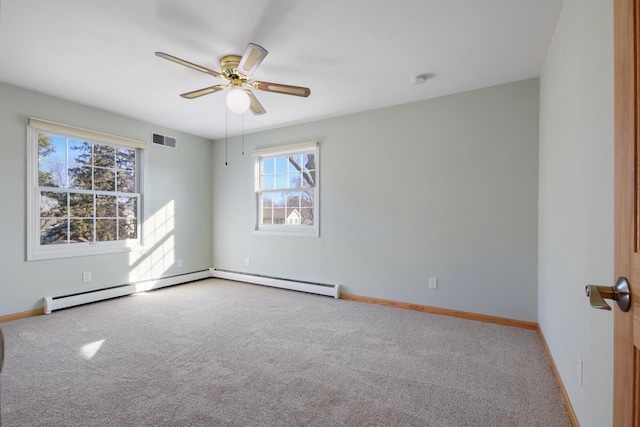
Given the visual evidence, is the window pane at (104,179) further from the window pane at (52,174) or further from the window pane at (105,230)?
the window pane at (105,230)

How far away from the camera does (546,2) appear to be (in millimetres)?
1916

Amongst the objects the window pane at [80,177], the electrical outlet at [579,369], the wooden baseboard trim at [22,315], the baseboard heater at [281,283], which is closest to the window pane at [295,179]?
the baseboard heater at [281,283]

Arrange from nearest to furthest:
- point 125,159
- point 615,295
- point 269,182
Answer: point 615,295 < point 125,159 < point 269,182

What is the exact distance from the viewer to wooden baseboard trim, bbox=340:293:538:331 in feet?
9.83

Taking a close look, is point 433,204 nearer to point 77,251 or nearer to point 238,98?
point 238,98

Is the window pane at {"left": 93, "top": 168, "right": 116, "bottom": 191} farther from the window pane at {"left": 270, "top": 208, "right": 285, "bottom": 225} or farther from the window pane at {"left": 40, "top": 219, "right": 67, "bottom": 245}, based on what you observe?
the window pane at {"left": 270, "top": 208, "right": 285, "bottom": 225}

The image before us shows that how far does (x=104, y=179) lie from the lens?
4.03m

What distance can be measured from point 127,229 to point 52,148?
1.30 meters

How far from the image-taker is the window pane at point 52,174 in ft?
11.3

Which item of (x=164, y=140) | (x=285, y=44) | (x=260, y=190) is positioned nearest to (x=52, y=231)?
(x=164, y=140)

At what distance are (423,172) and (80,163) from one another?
4.28 metres

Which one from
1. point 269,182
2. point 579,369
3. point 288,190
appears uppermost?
point 269,182

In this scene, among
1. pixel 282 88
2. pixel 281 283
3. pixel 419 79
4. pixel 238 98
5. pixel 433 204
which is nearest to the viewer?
pixel 238 98

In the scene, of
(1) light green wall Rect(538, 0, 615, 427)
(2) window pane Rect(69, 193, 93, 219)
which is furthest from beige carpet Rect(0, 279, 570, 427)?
(2) window pane Rect(69, 193, 93, 219)
